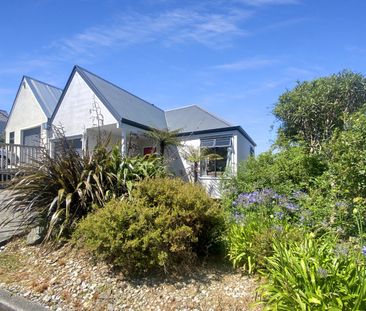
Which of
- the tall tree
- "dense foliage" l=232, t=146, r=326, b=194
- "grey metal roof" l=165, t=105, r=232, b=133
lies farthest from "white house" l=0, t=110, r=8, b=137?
"dense foliage" l=232, t=146, r=326, b=194

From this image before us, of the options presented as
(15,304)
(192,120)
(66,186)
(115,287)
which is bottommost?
(15,304)

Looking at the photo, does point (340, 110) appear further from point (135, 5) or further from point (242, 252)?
point (242, 252)

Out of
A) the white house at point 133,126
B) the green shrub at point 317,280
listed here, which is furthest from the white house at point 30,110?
the green shrub at point 317,280

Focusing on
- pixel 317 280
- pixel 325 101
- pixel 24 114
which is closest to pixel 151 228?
pixel 317 280

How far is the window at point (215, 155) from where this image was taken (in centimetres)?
1274

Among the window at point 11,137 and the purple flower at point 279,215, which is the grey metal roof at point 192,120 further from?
the window at point 11,137

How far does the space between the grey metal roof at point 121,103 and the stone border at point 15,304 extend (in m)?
9.04

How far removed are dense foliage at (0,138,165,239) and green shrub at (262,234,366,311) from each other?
2.65 m

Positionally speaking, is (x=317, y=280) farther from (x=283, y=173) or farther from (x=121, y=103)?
(x=121, y=103)

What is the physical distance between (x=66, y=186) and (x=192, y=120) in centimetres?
1062

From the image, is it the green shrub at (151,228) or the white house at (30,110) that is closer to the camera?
the green shrub at (151,228)

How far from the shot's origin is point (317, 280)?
7.59 ft

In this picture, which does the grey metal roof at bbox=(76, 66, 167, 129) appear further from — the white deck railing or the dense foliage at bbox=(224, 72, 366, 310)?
the dense foliage at bbox=(224, 72, 366, 310)

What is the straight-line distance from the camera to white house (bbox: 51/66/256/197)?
12.1m
